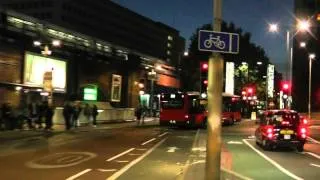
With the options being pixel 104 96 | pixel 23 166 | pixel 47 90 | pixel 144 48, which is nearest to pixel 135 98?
pixel 104 96

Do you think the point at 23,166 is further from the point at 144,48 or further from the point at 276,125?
the point at 144,48

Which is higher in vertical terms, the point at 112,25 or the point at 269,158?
the point at 112,25

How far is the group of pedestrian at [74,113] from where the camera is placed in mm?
39509

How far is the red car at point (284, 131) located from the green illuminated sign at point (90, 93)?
102ft

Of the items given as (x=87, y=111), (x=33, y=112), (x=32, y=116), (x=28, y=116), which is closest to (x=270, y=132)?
(x=28, y=116)

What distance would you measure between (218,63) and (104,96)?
5290 cm

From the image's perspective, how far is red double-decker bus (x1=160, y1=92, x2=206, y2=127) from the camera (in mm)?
51062

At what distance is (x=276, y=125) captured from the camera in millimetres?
27297

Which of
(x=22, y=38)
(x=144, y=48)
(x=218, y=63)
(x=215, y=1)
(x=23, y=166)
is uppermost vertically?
(x=144, y=48)

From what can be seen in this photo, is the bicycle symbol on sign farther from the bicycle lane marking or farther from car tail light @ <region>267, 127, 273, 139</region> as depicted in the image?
car tail light @ <region>267, 127, 273, 139</region>

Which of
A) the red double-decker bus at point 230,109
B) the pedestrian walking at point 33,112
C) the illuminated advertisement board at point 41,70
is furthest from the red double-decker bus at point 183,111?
the pedestrian walking at point 33,112

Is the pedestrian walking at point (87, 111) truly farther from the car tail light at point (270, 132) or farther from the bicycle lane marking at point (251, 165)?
the car tail light at point (270, 132)

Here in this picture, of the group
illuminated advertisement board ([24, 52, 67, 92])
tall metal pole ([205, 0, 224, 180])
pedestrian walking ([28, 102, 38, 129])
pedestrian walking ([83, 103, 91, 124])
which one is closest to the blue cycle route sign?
tall metal pole ([205, 0, 224, 180])

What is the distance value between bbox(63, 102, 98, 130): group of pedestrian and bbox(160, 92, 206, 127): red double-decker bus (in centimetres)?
679
